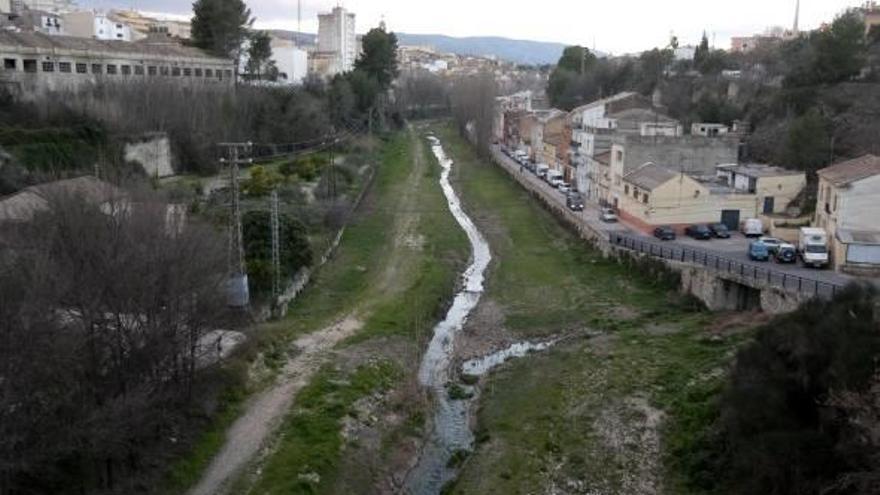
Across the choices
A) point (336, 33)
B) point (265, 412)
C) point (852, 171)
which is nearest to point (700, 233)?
point (852, 171)

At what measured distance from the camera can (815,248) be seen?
32.8m

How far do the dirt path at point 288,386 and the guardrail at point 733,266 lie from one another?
10776mm

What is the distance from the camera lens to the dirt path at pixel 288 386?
1877cm

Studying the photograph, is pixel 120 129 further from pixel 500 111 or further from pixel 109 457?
pixel 500 111

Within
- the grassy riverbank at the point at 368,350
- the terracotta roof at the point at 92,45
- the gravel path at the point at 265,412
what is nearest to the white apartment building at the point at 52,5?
the terracotta roof at the point at 92,45

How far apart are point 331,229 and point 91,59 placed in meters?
24.4

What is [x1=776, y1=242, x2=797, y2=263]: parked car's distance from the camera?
109 feet

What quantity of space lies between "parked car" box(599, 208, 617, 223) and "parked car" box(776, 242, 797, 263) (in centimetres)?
1262

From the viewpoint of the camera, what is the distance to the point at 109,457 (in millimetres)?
16891

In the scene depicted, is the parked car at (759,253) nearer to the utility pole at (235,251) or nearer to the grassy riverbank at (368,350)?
the grassy riverbank at (368,350)

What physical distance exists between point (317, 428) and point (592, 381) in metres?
8.78

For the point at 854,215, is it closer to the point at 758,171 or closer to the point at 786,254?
the point at 786,254

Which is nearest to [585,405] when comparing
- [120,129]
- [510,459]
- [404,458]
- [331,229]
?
[510,459]

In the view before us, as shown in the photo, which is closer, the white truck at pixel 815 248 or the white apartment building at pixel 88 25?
the white truck at pixel 815 248
